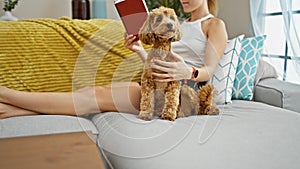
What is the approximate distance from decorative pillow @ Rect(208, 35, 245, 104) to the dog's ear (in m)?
0.49

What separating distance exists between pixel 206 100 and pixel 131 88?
331 millimetres

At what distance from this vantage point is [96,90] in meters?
1.52

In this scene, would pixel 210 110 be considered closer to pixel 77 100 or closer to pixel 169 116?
pixel 169 116

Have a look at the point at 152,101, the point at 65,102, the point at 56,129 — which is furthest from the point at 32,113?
the point at 152,101

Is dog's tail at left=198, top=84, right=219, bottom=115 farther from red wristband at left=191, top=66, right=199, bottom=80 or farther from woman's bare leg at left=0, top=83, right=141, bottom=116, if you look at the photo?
woman's bare leg at left=0, top=83, right=141, bottom=116

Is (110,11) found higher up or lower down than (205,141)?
higher up

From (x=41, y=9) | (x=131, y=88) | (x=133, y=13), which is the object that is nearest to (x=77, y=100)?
(x=131, y=88)

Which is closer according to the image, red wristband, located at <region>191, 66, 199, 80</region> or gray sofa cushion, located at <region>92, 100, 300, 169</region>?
gray sofa cushion, located at <region>92, 100, 300, 169</region>

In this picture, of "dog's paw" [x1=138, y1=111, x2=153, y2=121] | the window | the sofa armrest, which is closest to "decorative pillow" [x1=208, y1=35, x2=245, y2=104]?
the sofa armrest

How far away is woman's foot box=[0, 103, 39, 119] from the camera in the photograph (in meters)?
1.34

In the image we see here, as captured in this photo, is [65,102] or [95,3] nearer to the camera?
[65,102]

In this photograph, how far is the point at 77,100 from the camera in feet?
4.76

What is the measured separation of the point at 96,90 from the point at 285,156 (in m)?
0.90

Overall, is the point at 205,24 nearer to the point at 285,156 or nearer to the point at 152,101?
the point at 152,101
